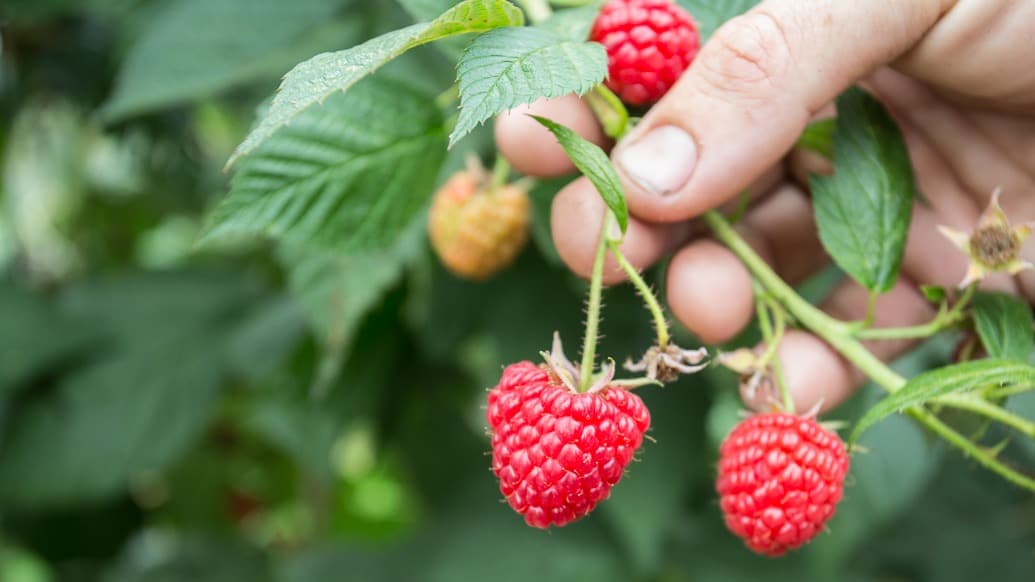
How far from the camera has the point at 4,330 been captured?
1.64 meters

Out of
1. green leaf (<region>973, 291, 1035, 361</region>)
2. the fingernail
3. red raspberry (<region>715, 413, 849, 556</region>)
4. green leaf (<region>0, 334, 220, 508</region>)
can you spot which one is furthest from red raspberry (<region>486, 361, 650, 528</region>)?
green leaf (<region>0, 334, 220, 508</region>)

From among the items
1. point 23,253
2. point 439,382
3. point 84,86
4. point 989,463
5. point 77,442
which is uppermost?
point 84,86

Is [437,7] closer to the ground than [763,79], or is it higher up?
higher up

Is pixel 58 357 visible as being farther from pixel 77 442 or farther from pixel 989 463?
pixel 989 463

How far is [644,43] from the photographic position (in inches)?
31.2

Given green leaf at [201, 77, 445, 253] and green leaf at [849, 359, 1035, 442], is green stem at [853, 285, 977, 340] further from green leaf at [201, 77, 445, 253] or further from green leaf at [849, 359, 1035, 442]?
green leaf at [201, 77, 445, 253]

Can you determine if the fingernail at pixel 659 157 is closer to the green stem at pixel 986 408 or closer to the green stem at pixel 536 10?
the green stem at pixel 536 10

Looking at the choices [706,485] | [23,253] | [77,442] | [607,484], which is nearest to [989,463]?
[607,484]

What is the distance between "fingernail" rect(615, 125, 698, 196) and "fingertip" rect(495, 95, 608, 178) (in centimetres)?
6

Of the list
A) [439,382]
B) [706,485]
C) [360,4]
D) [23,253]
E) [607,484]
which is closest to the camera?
[607,484]

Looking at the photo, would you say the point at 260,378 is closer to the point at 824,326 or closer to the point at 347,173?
the point at 347,173

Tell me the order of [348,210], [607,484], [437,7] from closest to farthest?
[607,484] < [437,7] < [348,210]

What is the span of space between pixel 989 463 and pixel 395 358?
95 cm

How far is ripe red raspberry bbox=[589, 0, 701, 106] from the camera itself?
0.79 m
